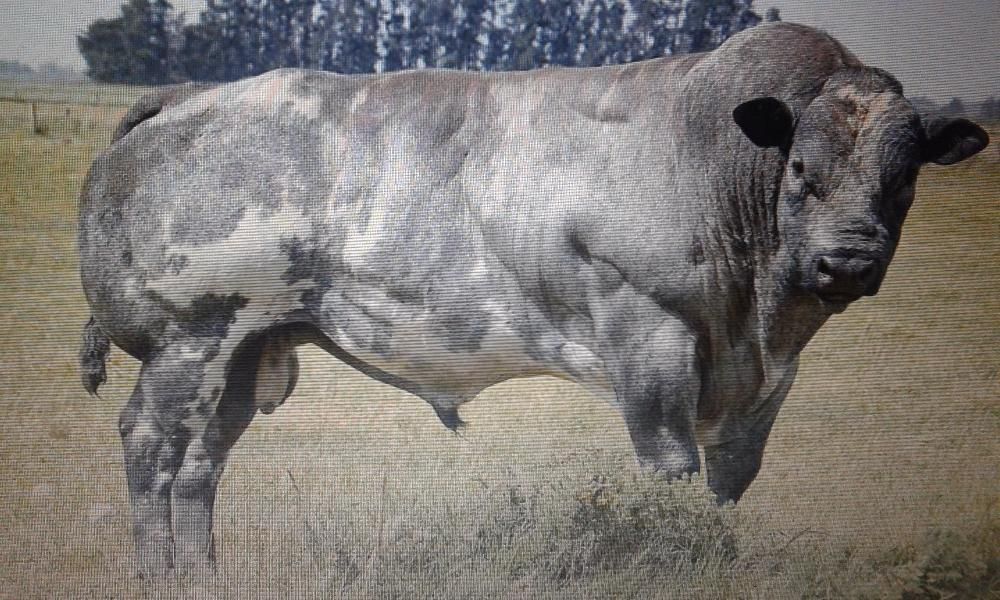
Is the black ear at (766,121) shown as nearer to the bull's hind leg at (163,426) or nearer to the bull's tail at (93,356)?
the bull's hind leg at (163,426)

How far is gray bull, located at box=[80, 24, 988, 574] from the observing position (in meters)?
1.63

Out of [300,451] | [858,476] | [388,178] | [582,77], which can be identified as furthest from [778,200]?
→ [300,451]

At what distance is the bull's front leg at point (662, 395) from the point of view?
1677 millimetres

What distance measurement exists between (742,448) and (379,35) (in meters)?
1.01

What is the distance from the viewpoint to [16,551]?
1.90 meters

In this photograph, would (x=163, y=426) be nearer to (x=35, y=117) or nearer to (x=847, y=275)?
(x=35, y=117)

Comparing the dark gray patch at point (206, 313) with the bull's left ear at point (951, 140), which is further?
the dark gray patch at point (206, 313)

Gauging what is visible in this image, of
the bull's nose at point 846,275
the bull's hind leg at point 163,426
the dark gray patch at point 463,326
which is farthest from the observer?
the bull's hind leg at point 163,426

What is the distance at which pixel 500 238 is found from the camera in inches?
69.3

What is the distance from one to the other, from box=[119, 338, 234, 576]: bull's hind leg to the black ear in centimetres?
102

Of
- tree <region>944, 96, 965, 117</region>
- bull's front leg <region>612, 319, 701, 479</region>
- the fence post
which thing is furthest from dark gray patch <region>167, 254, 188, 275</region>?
tree <region>944, 96, 965, 117</region>

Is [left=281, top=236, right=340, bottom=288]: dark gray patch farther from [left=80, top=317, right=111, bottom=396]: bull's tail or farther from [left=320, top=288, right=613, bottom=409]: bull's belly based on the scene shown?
[left=80, top=317, right=111, bottom=396]: bull's tail

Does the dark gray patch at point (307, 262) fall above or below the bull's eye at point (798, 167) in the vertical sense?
below

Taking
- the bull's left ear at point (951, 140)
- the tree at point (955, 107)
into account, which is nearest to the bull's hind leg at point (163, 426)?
the bull's left ear at point (951, 140)
